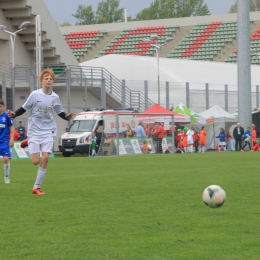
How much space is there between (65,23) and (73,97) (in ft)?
298

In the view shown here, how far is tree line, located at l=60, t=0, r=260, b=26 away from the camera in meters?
122

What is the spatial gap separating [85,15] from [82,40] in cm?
4795

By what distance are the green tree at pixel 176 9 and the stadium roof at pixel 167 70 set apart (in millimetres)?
66611

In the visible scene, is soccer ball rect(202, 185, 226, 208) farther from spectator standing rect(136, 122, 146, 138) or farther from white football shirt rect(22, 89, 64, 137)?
spectator standing rect(136, 122, 146, 138)

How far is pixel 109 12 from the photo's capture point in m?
126

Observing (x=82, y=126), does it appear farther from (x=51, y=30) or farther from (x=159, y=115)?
(x=51, y=30)

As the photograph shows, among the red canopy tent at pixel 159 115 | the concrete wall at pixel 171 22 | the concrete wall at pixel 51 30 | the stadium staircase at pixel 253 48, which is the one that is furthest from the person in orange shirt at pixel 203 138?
the concrete wall at pixel 171 22

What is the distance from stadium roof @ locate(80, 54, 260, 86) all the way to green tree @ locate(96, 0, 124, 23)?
230ft

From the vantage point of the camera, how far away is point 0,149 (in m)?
14.2

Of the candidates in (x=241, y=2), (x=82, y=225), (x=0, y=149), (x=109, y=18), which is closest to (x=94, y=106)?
(x=241, y=2)

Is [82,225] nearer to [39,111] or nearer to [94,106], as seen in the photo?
[39,111]

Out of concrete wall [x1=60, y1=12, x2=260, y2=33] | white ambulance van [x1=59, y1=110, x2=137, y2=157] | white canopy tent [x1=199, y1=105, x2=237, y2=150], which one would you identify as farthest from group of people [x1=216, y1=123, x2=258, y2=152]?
concrete wall [x1=60, y1=12, x2=260, y2=33]

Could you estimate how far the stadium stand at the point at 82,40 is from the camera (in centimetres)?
8100

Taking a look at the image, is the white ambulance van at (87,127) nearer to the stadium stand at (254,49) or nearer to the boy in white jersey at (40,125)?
the boy in white jersey at (40,125)
